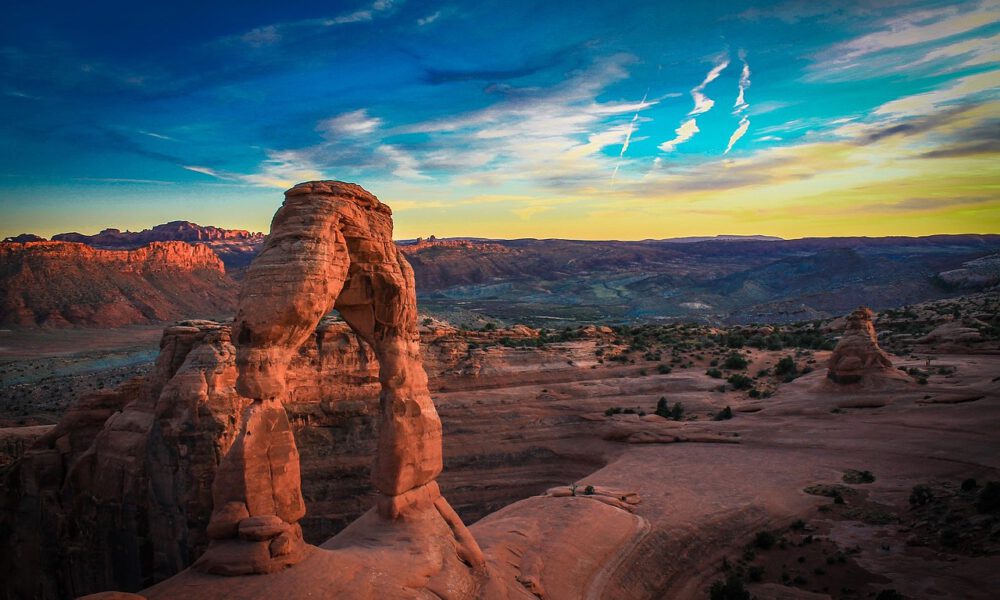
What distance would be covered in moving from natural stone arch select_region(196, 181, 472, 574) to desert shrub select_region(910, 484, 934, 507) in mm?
12127

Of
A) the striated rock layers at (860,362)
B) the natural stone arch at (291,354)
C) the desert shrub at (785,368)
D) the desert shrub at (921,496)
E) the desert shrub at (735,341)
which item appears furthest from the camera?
A: the desert shrub at (735,341)

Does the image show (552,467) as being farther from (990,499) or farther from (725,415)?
(990,499)

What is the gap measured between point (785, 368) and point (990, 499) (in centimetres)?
1888

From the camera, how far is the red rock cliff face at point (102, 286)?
8712cm

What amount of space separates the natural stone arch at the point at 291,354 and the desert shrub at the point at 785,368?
25.5 m

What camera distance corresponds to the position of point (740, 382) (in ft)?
95.6

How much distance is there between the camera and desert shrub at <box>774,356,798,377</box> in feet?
103

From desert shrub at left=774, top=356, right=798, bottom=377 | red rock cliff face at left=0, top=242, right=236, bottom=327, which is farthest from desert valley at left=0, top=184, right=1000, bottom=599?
red rock cliff face at left=0, top=242, right=236, bottom=327

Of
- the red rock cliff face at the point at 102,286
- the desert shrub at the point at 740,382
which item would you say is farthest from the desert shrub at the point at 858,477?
the red rock cliff face at the point at 102,286

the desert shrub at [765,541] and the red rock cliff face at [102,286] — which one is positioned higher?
the red rock cliff face at [102,286]

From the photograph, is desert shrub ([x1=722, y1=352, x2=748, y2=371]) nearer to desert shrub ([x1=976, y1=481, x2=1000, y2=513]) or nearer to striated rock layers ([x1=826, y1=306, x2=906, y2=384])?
striated rock layers ([x1=826, y1=306, x2=906, y2=384])

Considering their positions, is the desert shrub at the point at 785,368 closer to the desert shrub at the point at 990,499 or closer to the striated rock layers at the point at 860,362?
the striated rock layers at the point at 860,362

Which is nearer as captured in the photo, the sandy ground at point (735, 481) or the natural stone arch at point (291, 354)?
the natural stone arch at point (291, 354)

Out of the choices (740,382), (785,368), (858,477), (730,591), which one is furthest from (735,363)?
(730,591)
